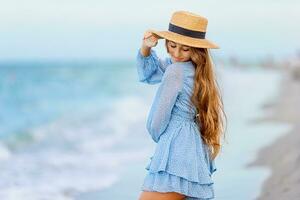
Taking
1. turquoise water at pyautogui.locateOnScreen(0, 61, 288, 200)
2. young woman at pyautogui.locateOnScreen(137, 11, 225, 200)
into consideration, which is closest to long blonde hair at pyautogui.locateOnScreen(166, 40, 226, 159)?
young woman at pyautogui.locateOnScreen(137, 11, 225, 200)

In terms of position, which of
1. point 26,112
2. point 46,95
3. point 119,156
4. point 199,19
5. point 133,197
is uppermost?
point 199,19

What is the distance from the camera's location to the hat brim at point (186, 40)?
164 inches

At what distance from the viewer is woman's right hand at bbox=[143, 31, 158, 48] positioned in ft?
14.1

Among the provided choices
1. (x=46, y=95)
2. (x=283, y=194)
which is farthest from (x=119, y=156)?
(x=46, y=95)

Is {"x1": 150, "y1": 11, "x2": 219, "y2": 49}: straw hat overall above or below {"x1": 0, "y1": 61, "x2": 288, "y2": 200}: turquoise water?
above

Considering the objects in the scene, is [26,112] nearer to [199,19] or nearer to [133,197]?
[133,197]

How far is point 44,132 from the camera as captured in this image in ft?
43.6

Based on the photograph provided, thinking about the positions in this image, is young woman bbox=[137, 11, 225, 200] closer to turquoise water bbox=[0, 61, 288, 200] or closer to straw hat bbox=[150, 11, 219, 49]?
straw hat bbox=[150, 11, 219, 49]

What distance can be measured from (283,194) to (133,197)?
1116mm

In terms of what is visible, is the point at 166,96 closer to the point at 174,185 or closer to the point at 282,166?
the point at 174,185

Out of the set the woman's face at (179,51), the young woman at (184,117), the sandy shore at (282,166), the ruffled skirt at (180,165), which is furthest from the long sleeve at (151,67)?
the sandy shore at (282,166)

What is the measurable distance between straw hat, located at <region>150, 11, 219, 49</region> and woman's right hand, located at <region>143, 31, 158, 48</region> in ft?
0.09

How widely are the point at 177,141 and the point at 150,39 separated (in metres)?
0.55

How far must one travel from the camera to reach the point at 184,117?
4262mm
